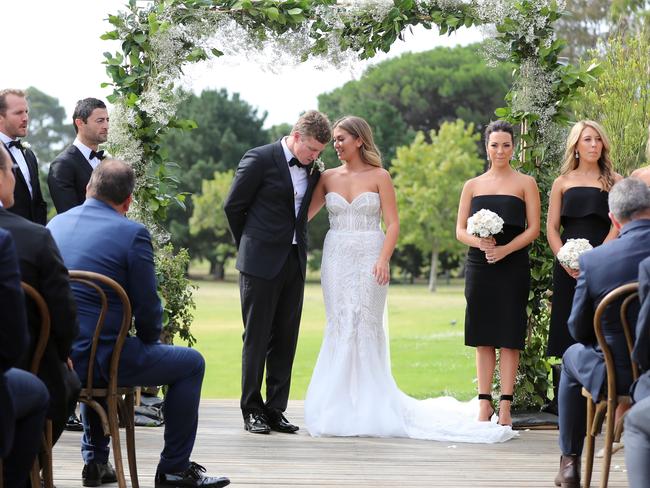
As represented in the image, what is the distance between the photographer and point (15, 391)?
3.55m

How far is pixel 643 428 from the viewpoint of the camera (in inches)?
143

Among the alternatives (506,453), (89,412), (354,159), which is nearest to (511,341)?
(506,453)

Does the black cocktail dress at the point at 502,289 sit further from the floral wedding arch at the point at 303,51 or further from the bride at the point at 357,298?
the bride at the point at 357,298

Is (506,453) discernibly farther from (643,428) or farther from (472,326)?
(643,428)

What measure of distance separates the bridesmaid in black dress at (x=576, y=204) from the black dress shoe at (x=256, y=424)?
1992 millimetres

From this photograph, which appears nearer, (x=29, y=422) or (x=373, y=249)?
(x=29, y=422)

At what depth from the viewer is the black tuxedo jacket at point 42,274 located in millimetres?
3791

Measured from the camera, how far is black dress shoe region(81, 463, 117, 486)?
5.11 metres

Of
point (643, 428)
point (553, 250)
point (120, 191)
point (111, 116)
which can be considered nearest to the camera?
point (643, 428)

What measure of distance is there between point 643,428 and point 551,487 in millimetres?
1654

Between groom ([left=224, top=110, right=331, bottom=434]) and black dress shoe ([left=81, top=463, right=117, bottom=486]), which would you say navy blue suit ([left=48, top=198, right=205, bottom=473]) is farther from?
groom ([left=224, top=110, right=331, bottom=434])

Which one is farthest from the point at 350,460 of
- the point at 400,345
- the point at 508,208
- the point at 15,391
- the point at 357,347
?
the point at 400,345

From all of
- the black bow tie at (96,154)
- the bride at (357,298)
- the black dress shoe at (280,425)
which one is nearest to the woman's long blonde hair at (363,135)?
the bride at (357,298)

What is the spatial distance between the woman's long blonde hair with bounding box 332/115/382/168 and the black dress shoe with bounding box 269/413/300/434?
1847mm
